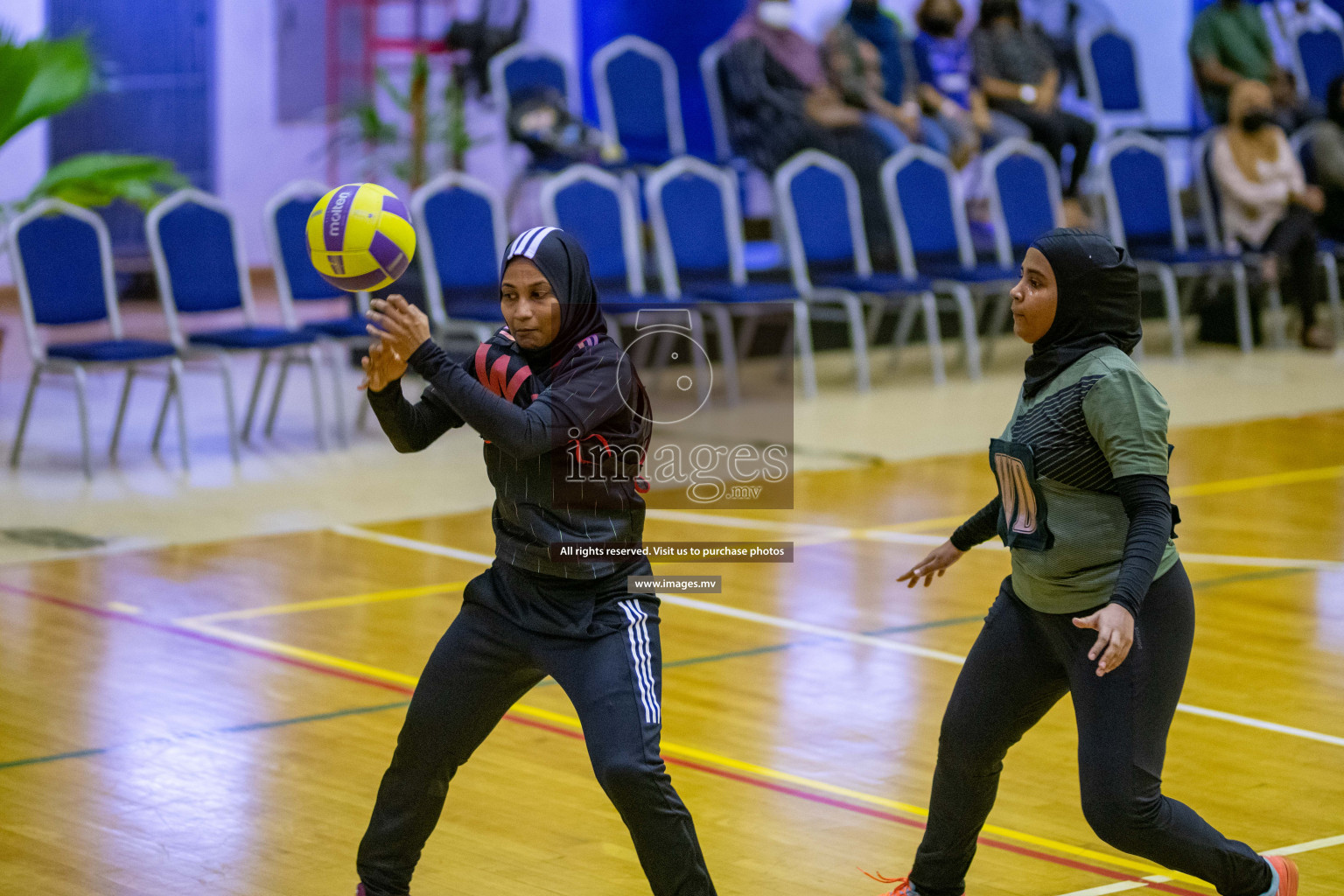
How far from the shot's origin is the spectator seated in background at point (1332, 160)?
13.3m

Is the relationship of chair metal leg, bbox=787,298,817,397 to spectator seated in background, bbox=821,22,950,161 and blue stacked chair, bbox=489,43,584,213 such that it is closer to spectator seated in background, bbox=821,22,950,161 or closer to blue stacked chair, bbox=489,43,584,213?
spectator seated in background, bbox=821,22,950,161

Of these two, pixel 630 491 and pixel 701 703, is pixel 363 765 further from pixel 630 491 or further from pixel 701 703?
pixel 630 491

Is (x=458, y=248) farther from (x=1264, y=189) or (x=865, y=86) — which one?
(x=1264, y=189)

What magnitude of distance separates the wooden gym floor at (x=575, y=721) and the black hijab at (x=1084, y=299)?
1.20 metres

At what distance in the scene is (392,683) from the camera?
17.2 feet

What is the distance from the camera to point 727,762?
14.8ft


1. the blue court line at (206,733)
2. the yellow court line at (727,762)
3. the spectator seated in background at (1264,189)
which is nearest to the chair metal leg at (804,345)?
the spectator seated in background at (1264,189)

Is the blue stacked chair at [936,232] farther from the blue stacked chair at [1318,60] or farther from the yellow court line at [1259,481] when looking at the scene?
the blue stacked chair at [1318,60]

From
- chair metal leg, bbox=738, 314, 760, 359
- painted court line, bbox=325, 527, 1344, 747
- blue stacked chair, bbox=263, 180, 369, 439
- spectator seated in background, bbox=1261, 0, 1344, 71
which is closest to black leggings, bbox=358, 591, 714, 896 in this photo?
painted court line, bbox=325, 527, 1344, 747

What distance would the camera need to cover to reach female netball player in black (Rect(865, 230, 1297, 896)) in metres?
3.03

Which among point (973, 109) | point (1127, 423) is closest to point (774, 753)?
point (1127, 423)

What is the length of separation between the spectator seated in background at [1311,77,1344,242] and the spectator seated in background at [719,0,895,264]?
3.70 meters

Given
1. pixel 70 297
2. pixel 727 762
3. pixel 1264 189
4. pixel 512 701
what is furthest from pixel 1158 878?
pixel 1264 189

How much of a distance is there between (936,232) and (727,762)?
7818mm
